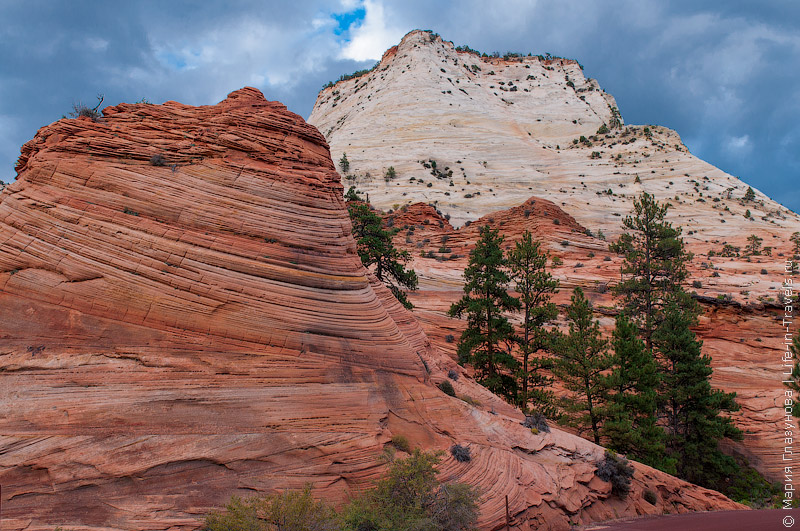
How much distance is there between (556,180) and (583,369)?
185 ft

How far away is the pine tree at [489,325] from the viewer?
21.5 metres

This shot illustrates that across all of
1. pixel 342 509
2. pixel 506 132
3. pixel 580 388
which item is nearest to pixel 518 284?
pixel 580 388

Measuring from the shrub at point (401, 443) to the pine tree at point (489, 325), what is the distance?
38.2ft

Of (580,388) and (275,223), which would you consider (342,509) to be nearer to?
(275,223)

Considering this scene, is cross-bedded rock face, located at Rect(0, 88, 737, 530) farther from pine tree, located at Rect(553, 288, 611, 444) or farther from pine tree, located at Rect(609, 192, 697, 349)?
pine tree, located at Rect(609, 192, 697, 349)

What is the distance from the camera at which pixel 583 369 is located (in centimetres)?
1977

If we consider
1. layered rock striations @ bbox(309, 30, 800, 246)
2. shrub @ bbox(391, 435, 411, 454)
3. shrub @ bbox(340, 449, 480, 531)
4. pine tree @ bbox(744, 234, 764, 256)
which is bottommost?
shrub @ bbox(340, 449, 480, 531)

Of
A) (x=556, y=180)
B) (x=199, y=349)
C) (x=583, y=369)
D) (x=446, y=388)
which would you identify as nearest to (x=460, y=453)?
→ (x=446, y=388)

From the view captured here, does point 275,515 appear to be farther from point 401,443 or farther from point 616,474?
point 616,474

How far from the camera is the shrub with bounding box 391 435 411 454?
33.0ft

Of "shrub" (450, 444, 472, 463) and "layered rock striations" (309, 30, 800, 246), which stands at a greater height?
"layered rock striations" (309, 30, 800, 246)

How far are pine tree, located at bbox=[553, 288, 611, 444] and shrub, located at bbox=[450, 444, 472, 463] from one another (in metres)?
10.0

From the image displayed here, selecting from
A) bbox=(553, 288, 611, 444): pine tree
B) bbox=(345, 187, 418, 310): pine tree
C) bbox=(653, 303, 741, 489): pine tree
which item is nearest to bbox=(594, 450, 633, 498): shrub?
bbox=(553, 288, 611, 444): pine tree

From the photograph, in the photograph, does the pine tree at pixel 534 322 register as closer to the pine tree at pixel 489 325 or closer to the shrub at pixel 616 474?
the pine tree at pixel 489 325
